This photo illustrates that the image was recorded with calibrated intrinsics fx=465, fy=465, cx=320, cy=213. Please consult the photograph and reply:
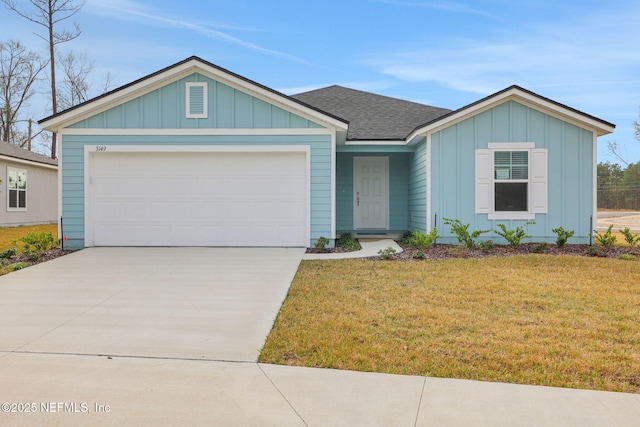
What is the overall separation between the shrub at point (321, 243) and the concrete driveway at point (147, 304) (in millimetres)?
1027

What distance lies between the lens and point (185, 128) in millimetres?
10414

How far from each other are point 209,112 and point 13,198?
523 inches

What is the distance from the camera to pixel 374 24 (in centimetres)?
1527

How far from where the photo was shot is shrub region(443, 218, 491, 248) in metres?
10.1

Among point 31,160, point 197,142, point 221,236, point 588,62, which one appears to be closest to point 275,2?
point 197,142

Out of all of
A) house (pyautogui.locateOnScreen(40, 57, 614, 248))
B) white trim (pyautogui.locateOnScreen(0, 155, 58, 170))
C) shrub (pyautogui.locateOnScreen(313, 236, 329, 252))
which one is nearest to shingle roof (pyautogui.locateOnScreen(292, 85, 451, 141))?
house (pyautogui.locateOnScreen(40, 57, 614, 248))

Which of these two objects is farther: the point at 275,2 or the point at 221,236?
the point at 275,2

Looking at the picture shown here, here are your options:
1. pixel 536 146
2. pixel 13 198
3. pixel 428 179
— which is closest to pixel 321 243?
pixel 428 179

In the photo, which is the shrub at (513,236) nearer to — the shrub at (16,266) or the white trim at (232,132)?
the white trim at (232,132)

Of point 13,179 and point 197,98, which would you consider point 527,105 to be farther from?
point 13,179

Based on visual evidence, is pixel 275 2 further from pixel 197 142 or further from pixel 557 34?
pixel 557 34

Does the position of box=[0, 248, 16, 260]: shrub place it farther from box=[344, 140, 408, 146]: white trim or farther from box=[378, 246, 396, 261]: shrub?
box=[344, 140, 408, 146]: white trim

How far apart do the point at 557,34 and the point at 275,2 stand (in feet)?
29.5

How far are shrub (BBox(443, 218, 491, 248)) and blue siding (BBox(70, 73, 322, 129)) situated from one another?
3.74 metres
